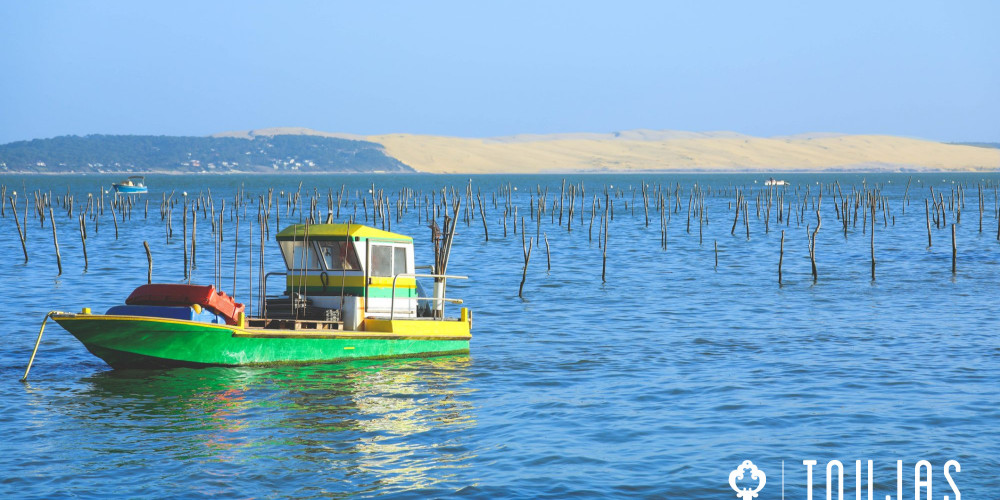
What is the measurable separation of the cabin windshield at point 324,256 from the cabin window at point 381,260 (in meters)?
0.36

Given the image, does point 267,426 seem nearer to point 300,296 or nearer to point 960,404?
point 300,296

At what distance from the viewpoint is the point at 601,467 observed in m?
13.1

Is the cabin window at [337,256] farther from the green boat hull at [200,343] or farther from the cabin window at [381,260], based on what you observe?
the green boat hull at [200,343]

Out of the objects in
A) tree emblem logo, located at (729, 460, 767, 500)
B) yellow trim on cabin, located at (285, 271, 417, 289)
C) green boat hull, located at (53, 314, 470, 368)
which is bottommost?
tree emblem logo, located at (729, 460, 767, 500)

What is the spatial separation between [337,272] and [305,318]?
1.02 metres

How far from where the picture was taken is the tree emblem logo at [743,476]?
40.1ft

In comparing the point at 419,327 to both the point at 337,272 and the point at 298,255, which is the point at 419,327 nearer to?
the point at 337,272

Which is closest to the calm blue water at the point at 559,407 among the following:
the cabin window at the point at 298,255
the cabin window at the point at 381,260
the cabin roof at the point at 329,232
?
the cabin window at the point at 381,260

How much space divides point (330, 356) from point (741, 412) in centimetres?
735

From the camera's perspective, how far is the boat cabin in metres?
20.2

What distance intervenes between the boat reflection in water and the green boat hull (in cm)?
21

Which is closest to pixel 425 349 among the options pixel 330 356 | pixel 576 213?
pixel 330 356

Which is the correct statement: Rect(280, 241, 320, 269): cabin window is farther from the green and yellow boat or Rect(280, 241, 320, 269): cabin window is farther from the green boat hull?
the green boat hull

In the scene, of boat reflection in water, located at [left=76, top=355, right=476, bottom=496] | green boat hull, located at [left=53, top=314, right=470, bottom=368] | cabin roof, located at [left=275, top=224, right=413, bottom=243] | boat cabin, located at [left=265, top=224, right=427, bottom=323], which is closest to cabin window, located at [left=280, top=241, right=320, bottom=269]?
boat cabin, located at [left=265, top=224, right=427, bottom=323]
